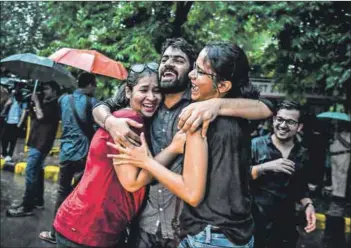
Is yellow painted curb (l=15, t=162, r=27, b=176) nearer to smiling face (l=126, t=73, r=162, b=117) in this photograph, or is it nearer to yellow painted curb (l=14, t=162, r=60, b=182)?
yellow painted curb (l=14, t=162, r=60, b=182)

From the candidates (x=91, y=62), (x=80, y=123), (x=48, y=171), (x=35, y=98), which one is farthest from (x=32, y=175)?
(x=48, y=171)

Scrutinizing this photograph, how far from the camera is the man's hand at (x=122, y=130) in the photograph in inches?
80.0

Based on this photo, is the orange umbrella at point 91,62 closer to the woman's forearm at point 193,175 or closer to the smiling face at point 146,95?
the smiling face at point 146,95

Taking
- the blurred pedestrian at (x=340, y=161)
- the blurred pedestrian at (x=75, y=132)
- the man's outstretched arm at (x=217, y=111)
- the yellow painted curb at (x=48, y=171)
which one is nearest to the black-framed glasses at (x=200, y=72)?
the man's outstretched arm at (x=217, y=111)

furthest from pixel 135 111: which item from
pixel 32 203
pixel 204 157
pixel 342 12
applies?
pixel 342 12

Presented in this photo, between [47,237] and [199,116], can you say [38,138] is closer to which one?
[47,237]

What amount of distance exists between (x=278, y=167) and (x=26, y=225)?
353cm

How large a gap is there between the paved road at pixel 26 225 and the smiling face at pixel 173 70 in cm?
311

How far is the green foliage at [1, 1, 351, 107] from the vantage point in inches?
294

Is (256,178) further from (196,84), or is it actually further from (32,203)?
(32,203)

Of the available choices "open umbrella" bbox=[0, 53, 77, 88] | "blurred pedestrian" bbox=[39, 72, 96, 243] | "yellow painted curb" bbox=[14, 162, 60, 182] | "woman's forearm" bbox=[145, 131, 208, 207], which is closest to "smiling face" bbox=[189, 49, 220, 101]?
"woman's forearm" bbox=[145, 131, 208, 207]

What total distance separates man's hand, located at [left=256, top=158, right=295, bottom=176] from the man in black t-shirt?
332cm

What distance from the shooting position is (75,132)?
15.9ft

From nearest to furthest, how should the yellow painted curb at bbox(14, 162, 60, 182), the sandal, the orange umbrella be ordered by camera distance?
the sandal → the orange umbrella → the yellow painted curb at bbox(14, 162, 60, 182)
